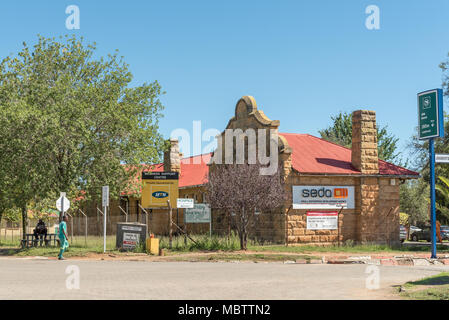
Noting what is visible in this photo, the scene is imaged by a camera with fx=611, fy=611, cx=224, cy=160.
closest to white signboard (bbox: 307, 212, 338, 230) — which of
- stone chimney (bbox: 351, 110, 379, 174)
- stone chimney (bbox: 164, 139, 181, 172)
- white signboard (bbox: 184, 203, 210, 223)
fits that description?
stone chimney (bbox: 351, 110, 379, 174)

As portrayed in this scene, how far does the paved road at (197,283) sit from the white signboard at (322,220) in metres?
11.6

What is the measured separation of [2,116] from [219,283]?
18.9m

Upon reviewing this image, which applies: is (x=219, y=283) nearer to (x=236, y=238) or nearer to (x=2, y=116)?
(x=236, y=238)

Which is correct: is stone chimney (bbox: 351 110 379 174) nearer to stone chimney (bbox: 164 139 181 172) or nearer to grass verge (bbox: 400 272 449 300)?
stone chimney (bbox: 164 139 181 172)

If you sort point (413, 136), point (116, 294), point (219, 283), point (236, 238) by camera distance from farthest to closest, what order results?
1. point (413, 136)
2. point (236, 238)
3. point (219, 283)
4. point (116, 294)

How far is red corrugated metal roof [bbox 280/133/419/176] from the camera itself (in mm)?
31688

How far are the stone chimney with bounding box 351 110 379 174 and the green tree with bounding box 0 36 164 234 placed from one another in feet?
35.0

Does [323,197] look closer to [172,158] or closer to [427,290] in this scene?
[172,158]

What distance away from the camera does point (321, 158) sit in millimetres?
33688

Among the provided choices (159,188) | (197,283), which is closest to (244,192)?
(159,188)

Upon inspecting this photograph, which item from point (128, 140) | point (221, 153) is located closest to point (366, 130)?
point (221, 153)

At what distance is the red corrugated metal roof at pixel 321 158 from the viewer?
104ft

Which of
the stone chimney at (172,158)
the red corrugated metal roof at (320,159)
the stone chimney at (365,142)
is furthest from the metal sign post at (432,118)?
the stone chimney at (172,158)
